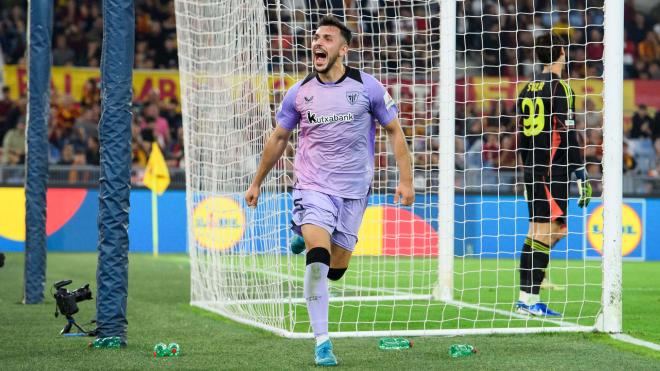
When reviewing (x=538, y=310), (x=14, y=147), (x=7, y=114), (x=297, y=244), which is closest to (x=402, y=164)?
(x=297, y=244)

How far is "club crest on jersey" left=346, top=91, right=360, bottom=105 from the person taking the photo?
678cm

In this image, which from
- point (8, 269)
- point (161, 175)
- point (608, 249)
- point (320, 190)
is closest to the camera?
point (320, 190)

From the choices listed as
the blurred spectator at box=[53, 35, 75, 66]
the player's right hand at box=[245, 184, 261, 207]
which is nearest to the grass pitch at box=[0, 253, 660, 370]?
the player's right hand at box=[245, 184, 261, 207]

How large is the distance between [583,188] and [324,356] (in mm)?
3782

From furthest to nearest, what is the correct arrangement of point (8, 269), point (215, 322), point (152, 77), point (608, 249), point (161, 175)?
point (152, 77)
point (161, 175)
point (8, 269)
point (215, 322)
point (608, 249)

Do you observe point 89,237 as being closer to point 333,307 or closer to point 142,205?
point 142,205

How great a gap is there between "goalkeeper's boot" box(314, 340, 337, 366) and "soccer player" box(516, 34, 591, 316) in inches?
132

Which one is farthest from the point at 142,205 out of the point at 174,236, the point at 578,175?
the point at 578,175

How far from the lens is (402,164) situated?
22.2 feet

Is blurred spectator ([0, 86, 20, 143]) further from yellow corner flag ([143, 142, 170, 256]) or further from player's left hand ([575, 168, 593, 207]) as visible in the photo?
player's left hand ([575, 168, 593, 207])

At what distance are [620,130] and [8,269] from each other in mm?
9623

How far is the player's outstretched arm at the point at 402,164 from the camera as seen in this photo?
6699 millimetres

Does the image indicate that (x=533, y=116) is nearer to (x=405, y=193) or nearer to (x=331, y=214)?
(x=405, y=193)

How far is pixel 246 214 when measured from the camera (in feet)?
32.5
